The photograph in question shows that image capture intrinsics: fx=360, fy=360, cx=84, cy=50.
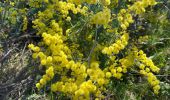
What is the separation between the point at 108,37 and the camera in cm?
254

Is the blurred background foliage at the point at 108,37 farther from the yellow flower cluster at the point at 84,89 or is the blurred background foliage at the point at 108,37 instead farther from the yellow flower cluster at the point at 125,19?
the yellow flower cluster at the point at 84,89

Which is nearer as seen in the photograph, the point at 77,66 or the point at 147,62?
the point at 77,66

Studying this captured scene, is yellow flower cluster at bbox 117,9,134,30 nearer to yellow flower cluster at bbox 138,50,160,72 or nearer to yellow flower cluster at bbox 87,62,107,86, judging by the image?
yellow flower cluster at bbox 138,50,160,72

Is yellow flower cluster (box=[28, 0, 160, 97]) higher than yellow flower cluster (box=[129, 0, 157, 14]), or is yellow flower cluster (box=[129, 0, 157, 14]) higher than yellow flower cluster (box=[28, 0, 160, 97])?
yellow flower cluster (box=[129, 0, 157, 14])

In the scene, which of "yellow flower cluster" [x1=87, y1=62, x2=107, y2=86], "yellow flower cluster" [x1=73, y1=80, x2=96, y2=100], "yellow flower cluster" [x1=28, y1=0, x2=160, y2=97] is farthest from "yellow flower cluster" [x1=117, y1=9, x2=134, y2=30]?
"yellow flower cluster" [x1=73, y1=80, x2=96, y2=100]

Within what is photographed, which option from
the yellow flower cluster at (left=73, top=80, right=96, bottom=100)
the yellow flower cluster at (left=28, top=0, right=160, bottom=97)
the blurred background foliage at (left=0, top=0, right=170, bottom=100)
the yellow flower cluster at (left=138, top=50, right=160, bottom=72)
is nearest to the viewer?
the yellow flower cluster at (left=73, top=80, right=96, bottom=100)

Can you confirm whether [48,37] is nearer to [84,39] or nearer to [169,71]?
[84,39]

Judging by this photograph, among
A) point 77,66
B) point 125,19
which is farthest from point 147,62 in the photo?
point 77,66

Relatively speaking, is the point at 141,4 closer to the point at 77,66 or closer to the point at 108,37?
the point at 108,37

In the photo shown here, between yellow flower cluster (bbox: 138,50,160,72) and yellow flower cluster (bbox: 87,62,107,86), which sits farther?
yellow flower cluster (bbox: 138,50,160,72)

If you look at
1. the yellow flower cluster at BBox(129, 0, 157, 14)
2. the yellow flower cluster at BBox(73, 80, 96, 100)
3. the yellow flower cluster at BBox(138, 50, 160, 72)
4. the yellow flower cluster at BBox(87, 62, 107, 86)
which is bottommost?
the yellow flower cluster at BBox(73, 80, 96, 100)

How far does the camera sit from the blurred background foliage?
8.46 ft

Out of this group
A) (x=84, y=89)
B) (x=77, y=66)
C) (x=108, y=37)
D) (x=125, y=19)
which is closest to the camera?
(x=84, y=89)

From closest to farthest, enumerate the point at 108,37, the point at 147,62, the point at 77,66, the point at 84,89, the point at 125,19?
the point at 84,89 → the point at 77,66 → the point at 147,62 → the point at 125,19 → the point at 108,37
